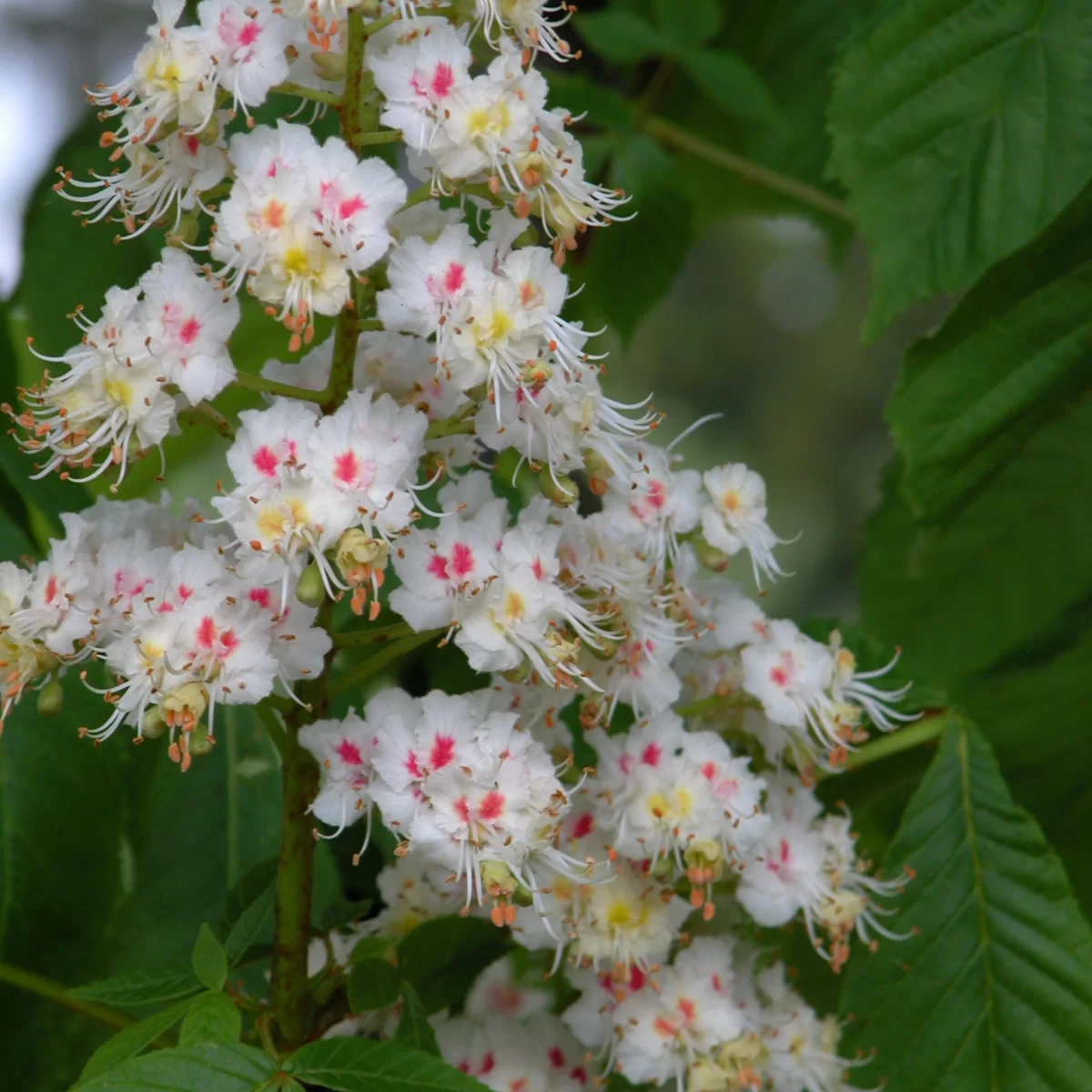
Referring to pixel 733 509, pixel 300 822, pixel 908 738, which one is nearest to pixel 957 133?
pixel 733 509

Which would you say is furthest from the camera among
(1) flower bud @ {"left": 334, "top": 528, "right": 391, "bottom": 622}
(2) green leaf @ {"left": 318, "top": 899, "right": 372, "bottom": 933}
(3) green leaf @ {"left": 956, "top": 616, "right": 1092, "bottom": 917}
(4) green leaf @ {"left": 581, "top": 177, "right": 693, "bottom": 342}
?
(4) green leaf @ {"left": 581, "top": 177, "right": 693, "bottom": 342}

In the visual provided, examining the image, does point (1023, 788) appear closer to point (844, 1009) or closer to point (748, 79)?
point (844, 1009)

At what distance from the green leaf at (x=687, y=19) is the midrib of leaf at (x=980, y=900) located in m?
0.82

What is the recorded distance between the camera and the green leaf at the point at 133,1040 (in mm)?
771

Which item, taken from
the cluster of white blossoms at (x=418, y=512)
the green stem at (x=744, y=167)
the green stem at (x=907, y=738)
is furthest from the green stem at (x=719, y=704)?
the green stem at (x=744, y=167)

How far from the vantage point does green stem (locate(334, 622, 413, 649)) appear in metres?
0.82

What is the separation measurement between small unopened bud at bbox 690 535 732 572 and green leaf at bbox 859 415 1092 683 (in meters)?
0.44

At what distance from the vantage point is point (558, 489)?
0.80 m

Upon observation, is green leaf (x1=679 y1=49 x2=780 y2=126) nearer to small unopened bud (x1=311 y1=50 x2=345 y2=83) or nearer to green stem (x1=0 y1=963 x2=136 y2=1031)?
small unopened bud (x1=311 y1=50 x2=345 y2=83)

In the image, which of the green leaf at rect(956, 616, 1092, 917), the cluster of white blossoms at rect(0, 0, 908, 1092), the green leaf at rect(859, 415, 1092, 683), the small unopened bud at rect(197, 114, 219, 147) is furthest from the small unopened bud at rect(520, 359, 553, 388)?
the green leaf at rect(956, 616, 1092, 917)

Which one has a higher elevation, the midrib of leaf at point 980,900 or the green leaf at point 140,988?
the midrib of leaf at point 980,900

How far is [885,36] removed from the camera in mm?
1076

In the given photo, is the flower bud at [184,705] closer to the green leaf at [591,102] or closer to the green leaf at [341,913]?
the green leaf at [341,913]

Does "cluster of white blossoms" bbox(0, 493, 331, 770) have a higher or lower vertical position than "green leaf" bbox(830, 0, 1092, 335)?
lower
